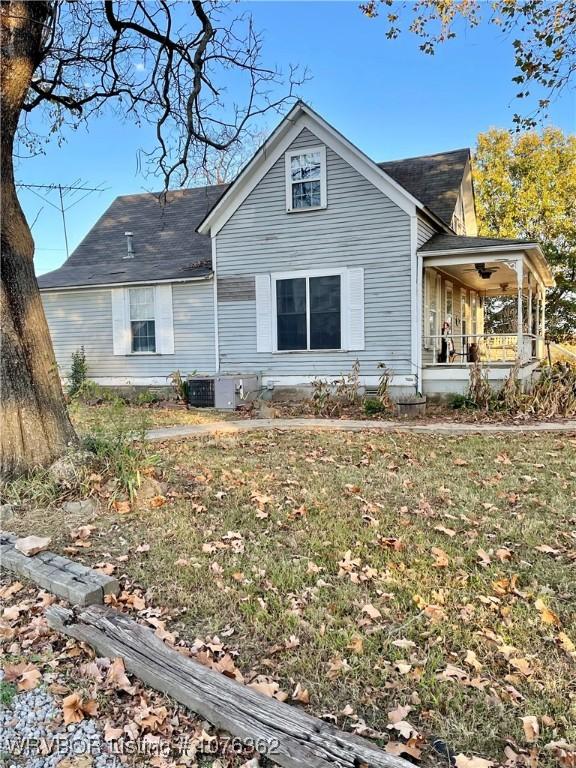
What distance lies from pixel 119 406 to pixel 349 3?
9.13m

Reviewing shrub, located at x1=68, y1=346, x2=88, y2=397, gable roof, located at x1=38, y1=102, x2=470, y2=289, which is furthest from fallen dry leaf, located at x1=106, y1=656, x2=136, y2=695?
shrub, located at x1=68, y1=346, x2=88, y2=397

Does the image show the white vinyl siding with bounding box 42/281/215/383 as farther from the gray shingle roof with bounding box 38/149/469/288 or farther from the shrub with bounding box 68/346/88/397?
the gray shingle roof with bounding box 38/149/469/288

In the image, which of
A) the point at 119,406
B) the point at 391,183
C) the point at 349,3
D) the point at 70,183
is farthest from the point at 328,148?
the point at 119,406

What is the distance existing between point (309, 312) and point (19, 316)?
7.76m

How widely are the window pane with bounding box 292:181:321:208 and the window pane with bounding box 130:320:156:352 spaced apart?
16.1 ft

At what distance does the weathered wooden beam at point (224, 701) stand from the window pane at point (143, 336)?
11283 millimetres

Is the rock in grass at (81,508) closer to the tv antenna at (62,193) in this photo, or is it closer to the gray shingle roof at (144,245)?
the tv antenna at (62,193)

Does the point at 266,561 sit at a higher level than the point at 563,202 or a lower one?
lower

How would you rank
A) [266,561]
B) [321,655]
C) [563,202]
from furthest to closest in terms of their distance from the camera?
[563,202], [266,561], [321,655]

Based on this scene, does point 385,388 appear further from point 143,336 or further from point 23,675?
point 23,675

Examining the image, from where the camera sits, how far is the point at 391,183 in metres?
10.8

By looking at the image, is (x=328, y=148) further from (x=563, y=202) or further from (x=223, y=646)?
(x=563, y=202)

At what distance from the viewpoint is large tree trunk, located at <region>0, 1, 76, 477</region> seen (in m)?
4.73

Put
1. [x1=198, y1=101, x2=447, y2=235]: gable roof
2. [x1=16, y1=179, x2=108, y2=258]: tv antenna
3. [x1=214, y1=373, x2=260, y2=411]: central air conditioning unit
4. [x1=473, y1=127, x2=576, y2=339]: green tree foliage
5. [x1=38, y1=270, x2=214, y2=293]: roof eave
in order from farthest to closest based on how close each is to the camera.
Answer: [x1=473, y1=127, x2=576, y2=339]: green tree foliage
[x1=38, y1=270, x2=214, y2=293]: roof eave
[x1=214, y1=373, x2=260, y2=411]: central air conditioning unit
[x1=198, y1=101, x2=447, y2=235]: gable roof
[x1=16, y1=179, x2=108, y2=258]: tv antenna
